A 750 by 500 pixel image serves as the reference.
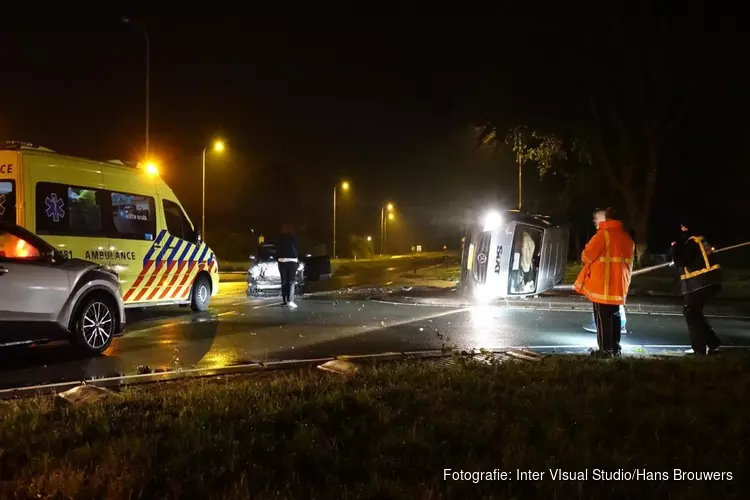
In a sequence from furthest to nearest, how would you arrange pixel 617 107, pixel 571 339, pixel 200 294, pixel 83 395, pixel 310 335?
pixel 617 107 < pixel 200 294 < pixel 310 335 < pixel 571 339 < pixel 83 395

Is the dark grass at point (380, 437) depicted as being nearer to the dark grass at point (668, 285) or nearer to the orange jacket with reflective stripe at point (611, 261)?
the orange jacket with reflective stripe at point (611, 261)

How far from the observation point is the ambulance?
9891 millimetres

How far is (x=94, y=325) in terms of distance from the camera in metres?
8.63

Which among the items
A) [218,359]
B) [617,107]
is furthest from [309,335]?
[617,107]

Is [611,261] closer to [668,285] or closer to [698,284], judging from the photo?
[698,284]

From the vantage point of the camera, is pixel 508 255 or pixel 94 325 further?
pixel 508 255

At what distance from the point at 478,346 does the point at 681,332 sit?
12.8 ft

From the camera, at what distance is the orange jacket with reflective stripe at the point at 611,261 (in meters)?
7.84

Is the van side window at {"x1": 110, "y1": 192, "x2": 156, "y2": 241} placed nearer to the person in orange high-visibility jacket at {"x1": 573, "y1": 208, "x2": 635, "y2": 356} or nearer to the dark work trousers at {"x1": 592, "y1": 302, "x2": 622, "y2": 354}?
the person in orange high-visibility jacket at {"x1": 573, "y1": 208, "x2": 635, "y2": 356}

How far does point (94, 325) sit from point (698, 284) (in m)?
7.51

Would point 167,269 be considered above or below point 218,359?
above

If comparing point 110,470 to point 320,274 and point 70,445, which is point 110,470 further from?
point 320,274

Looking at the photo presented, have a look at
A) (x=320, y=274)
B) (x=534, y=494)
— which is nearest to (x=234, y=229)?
(x=320, y=274)

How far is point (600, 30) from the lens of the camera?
74.1ft
